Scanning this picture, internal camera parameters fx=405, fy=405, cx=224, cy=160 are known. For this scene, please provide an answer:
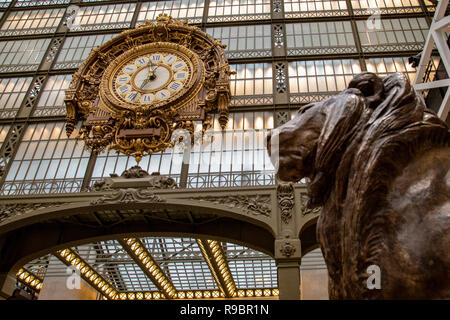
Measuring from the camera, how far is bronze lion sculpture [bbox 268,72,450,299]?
1.48 metres

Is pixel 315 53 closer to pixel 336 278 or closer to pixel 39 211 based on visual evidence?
pixel 39 211

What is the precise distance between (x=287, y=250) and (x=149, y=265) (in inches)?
351

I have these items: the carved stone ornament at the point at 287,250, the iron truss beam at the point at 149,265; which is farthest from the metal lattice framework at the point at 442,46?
the iron truss beam at the point at 149,265

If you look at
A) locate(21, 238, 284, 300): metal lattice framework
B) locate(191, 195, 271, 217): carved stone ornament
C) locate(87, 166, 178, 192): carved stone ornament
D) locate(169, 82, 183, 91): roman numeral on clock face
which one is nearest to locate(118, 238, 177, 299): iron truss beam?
locate(21, 238, 284, 300): metal lattice framework

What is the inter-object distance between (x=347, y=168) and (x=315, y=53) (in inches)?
506

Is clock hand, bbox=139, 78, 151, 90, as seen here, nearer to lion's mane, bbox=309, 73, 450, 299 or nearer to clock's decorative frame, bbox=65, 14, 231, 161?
clock's decorative frame, bbox=65, 14, 231, 161

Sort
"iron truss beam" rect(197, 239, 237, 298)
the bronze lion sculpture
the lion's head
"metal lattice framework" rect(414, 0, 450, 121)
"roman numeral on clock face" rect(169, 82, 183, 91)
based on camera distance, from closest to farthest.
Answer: the bronze lion sculpture < the lion's head < "metal lattice framework" rect(414, 0, 450, 121) < "roman numeral on clock face" rect(169, 82, 183, 91) < "iron truss beam" rect(197, 239, 237, 298)

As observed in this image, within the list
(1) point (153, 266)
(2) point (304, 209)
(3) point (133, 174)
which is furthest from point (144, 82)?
(1) point (153, 266)

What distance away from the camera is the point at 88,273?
1738 centimetres

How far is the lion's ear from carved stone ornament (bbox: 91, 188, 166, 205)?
8233 millimetres

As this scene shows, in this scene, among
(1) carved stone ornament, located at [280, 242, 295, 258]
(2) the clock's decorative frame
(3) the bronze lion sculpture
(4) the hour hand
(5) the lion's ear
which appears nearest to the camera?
(3) the bronze lion sculpture

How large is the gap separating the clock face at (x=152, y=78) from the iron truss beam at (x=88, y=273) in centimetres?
627
